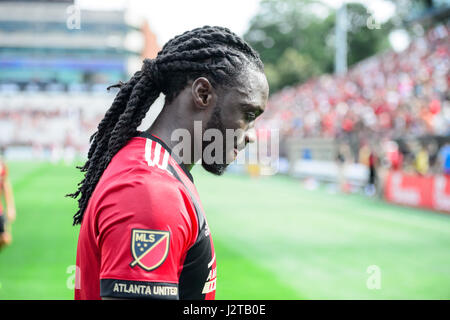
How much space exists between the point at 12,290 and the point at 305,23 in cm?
5852

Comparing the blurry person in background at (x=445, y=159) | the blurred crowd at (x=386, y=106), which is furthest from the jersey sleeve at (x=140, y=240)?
the blurred crowd at (x=386, y=106)

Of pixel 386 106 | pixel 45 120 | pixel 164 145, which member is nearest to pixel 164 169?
pixel 164 145

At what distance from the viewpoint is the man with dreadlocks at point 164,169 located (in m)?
1.38

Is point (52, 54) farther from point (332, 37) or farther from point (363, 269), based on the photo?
point (363, 269)

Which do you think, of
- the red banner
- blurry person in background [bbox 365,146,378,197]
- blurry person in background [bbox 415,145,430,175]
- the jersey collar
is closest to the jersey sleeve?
the jersey collar

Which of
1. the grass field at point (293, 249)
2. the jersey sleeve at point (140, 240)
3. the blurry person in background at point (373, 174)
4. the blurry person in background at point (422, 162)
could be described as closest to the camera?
the jersey sleeve at point (140, 240)

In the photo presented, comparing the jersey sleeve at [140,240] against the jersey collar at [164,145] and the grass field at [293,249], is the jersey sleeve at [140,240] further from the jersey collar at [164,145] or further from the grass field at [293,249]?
the grass field at [293,249]

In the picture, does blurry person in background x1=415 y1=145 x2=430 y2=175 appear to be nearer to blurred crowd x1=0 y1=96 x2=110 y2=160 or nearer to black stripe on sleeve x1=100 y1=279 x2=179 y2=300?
black stripe on sleeve x1=100 y1=279 x2=179 y2=300

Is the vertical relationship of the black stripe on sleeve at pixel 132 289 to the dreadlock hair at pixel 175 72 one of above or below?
below

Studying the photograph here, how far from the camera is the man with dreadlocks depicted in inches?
54.3

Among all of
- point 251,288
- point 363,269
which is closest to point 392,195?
point 363,269

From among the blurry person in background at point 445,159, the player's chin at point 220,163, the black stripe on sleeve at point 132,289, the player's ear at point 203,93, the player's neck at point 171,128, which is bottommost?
the black stripe on sleeve at point 132,289

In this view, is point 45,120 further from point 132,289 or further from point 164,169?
point 132,289

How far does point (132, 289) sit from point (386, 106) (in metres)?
24.2
